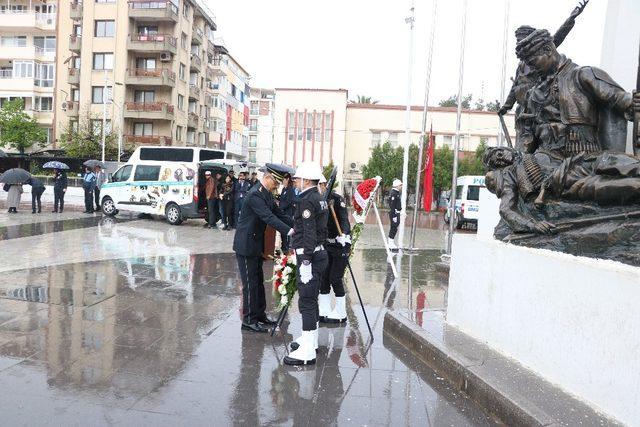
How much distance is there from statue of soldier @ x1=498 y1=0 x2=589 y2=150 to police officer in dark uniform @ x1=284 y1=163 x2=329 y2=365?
234 cm

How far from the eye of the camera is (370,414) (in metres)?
4.33

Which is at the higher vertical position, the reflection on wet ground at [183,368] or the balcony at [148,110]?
the balcony at [148,110]

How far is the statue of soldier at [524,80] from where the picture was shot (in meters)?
5.82

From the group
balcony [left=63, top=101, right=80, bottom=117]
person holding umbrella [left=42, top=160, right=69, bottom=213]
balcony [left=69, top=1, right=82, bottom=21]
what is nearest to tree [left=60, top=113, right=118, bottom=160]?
balcony [left=63, top=101, right=80, bottom=117]

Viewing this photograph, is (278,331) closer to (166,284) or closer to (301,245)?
(301,245)

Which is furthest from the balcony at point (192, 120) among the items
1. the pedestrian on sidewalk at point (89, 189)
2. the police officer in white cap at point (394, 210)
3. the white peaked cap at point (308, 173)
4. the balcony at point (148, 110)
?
the white peaked cap at point (308, 173)

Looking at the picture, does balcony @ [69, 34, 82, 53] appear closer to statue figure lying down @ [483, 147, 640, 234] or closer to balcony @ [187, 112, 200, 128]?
balcony @ [187, 112, 200, 128]

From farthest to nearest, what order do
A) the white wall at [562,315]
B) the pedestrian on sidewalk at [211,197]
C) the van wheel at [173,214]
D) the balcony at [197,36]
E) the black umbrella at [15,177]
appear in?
the balcony at [197,36] < the black umbrella at [15,177] < the van wheel at [173,214] < the pedestrian on sidewalk at [211,197] < the white wall at [562,315]

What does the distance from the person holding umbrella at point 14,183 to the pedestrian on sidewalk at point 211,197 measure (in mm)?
6990

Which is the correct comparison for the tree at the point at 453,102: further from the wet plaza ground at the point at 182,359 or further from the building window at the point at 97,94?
the wet plaza ground at the point at 182,359

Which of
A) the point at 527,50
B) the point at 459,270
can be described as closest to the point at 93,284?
the point at 459,270

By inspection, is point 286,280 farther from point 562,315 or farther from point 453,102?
point 453,102

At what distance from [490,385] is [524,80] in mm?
3555

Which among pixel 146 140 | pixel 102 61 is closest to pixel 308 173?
pixel 146 140
